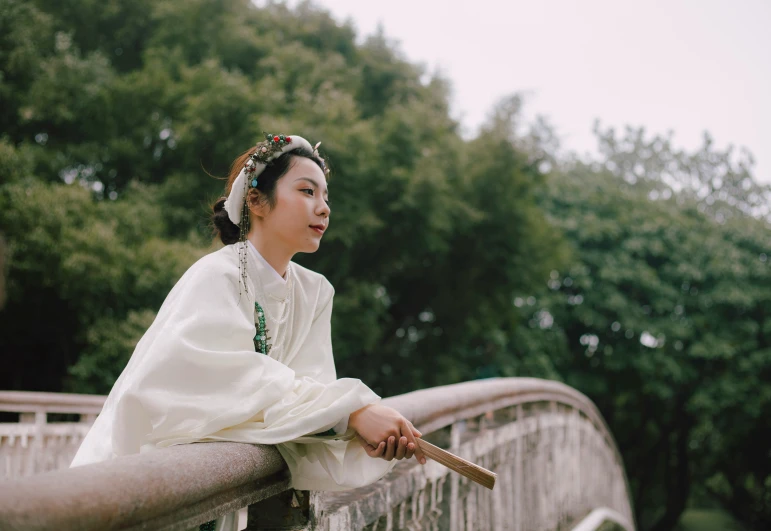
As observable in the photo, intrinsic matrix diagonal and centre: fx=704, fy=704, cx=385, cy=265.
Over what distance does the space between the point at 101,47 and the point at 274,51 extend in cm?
332

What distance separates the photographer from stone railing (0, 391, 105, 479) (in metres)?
4.44

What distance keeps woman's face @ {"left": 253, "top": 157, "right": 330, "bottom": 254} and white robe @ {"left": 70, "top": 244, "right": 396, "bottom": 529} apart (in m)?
0.33

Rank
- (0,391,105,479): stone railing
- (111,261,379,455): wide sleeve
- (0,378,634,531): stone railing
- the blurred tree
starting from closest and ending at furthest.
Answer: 1. (0,378,634,531): stone railing
2. (111,261,379,455): wide sleeve
3. (0,391,105,479): stone railing
4. the blurred tree

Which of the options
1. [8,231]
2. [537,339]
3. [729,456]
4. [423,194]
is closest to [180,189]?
[8,231]

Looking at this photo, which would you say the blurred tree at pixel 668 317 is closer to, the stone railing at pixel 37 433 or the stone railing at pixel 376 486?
the stone railing at pixel 376 486

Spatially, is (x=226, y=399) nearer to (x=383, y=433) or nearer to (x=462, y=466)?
(x=383, y=433)

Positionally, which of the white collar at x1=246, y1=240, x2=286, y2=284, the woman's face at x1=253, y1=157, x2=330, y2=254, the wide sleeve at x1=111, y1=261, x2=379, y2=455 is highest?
the woman's face at x1=253, y1=157, x2=330, y2=254

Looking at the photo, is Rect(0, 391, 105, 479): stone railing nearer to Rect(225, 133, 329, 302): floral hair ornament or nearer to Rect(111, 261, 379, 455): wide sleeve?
Rect(225, 133, 329, 302): floral hair ornament

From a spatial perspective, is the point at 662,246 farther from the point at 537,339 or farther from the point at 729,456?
the point at 729,456

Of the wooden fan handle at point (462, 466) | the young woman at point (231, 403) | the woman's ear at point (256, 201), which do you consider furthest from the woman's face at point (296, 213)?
the wooden fan handle at point (462, 466)

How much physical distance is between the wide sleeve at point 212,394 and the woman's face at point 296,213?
15.7 inches

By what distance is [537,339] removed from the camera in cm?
1677

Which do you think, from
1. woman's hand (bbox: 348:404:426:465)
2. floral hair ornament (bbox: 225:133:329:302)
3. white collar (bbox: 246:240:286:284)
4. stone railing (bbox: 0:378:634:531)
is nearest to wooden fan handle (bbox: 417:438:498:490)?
woman's hand (bbox: 348:404:426:465)

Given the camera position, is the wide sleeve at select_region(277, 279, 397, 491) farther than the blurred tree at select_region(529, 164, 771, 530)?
No
